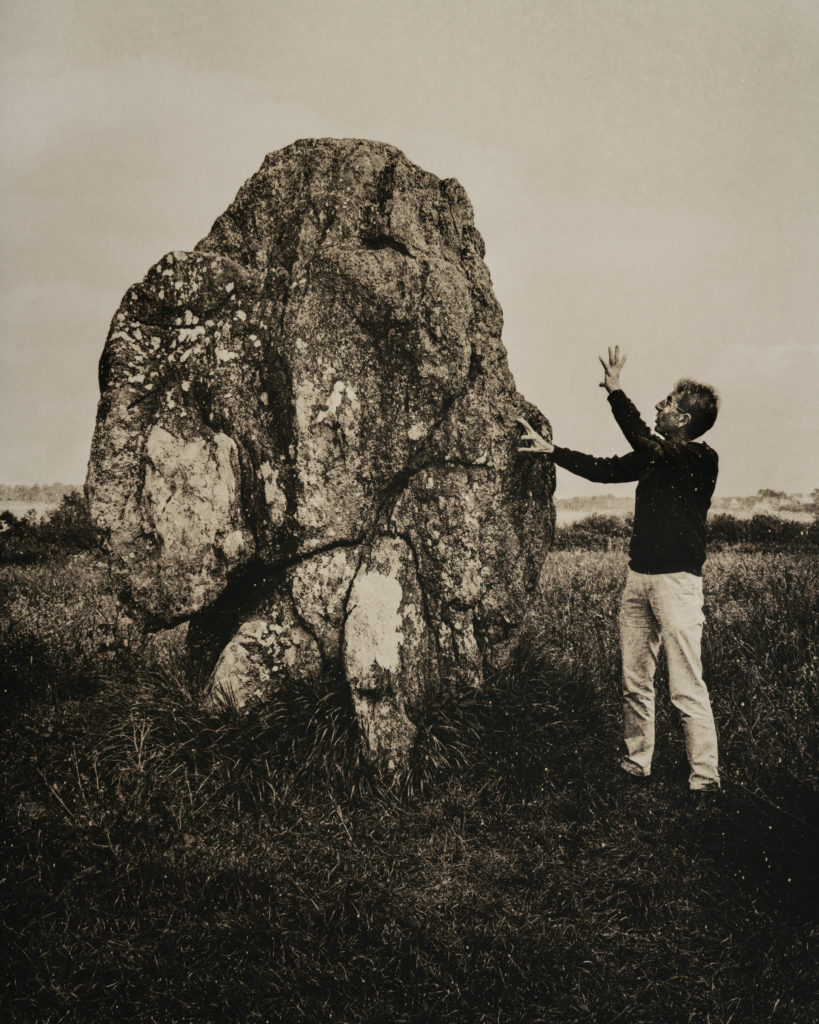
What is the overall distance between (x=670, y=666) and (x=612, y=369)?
6.62 ft

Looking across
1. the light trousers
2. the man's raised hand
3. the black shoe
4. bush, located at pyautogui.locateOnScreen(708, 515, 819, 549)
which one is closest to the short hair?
the man's raised hand

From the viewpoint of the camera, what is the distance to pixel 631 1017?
3.08m

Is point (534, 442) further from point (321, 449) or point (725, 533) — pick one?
point (725, 533)

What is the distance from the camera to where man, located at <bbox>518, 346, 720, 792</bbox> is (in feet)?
15.0

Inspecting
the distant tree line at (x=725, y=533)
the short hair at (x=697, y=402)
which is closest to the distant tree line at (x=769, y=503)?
the distant tree line at (x=725, y=533)

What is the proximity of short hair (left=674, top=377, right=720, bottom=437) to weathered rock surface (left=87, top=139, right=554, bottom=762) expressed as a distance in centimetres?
116

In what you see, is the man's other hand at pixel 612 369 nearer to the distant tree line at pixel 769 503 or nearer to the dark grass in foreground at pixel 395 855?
the dark grass in foreground at pixel 395 855

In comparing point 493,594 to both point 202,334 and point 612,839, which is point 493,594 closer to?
point 612,839

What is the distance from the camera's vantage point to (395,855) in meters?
4.00

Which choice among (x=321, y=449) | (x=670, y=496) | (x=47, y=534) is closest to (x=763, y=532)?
(x=670, y=496)

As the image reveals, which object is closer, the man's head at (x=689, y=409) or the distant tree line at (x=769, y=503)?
the man's head at (x=689, y=409)

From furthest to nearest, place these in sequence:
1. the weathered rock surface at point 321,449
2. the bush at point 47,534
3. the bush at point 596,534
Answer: the bush at point 596,534
the bush at point 47,534
the weathered rock surface at point 321,449

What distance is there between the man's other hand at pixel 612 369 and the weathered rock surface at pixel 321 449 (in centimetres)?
69

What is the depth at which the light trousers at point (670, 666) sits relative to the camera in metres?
4.57
